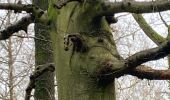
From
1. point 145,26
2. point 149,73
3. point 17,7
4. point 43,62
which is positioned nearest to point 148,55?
point 149,73

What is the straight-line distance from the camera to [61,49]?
12.9ft

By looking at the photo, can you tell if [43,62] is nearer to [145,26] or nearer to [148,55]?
[145,26]

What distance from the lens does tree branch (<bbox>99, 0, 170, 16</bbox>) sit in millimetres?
3453

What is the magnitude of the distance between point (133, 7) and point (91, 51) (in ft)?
1.62

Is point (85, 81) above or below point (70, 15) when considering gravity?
below

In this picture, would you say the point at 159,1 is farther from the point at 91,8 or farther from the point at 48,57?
the point at 48,57

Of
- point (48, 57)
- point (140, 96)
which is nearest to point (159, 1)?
point (48, 57)

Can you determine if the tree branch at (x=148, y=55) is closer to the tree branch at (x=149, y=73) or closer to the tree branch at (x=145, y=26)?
the tree branch at (x=149, y=73)

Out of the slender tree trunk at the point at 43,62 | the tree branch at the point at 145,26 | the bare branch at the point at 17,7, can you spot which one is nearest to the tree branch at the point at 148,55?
the bare branch at the point at 17,7

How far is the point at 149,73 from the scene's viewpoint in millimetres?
3600

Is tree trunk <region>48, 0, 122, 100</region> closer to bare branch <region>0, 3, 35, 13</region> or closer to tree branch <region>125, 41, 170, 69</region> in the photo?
tree branch <region>125, 41, 170, 69</region>

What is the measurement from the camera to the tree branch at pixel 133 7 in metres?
3.45

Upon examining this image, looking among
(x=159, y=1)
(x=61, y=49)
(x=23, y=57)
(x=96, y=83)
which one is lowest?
(x=96, y=83)

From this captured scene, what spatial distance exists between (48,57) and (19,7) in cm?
339
